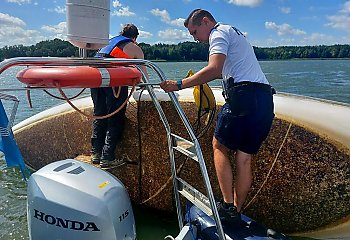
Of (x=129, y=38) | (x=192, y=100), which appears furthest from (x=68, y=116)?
(x=192, y=100)

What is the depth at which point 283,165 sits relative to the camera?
12.6 feet

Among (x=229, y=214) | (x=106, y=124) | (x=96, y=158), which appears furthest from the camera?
(x=106, y=124)

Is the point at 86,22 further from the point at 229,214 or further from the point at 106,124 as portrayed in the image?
the point at 106,124

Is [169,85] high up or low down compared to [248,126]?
up

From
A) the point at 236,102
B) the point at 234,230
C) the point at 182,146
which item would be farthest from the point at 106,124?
the point at 234,230

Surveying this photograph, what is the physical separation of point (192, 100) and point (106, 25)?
154cm

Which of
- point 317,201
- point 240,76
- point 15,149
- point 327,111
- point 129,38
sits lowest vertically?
point 317,201

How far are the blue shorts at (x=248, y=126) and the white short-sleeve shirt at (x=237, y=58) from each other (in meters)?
0.14

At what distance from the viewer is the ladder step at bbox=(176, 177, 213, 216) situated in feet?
9.67

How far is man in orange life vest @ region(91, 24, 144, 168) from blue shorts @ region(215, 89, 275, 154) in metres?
1.28

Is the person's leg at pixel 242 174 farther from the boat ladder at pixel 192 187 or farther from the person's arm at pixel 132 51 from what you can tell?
the person's arm at pixel 132 51

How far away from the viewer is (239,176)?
3232mm

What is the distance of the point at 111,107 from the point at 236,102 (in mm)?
1517

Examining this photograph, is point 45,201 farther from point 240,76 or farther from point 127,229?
point 240,76
